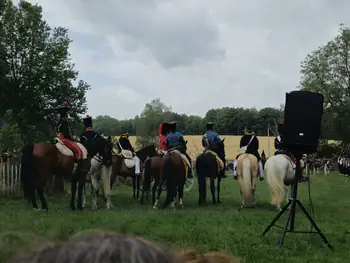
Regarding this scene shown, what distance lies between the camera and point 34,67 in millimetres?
35281

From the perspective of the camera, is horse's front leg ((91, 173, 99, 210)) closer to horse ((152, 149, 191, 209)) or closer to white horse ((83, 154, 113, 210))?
white horse ((83, 154, 113, 210))

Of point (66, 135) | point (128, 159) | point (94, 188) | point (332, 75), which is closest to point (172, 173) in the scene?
point (94, 188)

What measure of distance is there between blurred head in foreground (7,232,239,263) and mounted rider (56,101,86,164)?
42.1 ft

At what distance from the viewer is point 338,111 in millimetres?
54281

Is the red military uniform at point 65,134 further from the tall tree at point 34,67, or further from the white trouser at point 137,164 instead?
the tall tree at point 34,67

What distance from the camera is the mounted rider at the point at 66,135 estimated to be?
44.7 feet

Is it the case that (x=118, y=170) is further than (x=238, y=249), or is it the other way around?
(x=118, y=170)

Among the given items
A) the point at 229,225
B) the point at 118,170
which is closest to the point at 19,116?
the point at 118,170

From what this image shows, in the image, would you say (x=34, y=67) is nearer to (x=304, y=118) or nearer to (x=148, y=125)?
(x=148, y=125)

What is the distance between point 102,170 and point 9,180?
13.4 feet

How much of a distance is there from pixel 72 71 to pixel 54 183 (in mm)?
19646

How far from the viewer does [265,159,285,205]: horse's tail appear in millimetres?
13987

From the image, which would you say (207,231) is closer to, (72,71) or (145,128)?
(72,71)

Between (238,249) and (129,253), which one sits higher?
(129,253)
